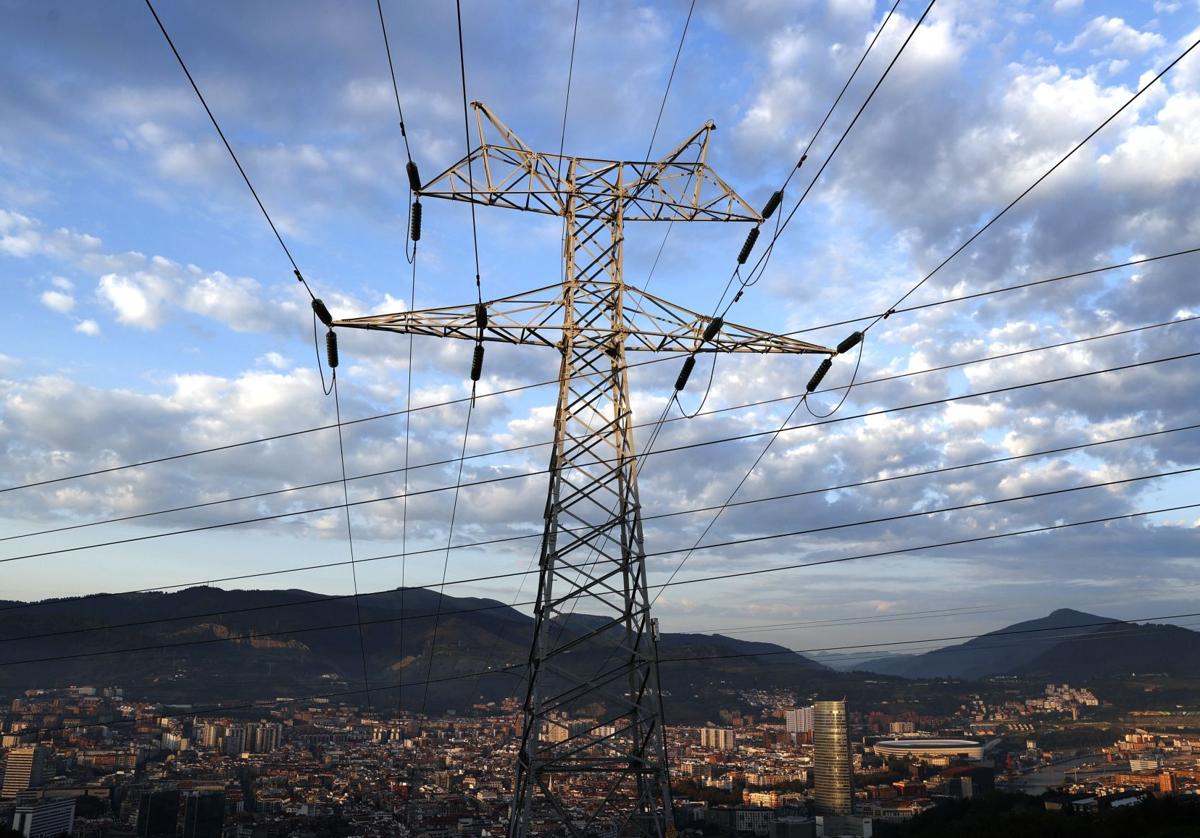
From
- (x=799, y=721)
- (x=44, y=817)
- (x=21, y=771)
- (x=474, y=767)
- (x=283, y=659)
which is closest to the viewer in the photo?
(x=44, y=817)

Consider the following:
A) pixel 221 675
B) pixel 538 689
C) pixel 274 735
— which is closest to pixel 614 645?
pixel 538 689

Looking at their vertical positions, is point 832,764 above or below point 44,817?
above

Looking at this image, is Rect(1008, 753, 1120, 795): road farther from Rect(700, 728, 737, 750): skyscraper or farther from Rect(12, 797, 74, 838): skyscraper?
Rect(12, 797, 74, 838): skyscraper

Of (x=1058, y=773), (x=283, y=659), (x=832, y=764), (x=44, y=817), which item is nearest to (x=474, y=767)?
(x=44, y=817)

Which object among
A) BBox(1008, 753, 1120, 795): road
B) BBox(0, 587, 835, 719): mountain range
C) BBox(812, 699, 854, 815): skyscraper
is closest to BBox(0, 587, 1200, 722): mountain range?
BBox(0, 587, 835, 719): mountain range

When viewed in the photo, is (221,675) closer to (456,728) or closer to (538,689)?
(456,728)

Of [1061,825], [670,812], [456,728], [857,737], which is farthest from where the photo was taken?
[857,737]

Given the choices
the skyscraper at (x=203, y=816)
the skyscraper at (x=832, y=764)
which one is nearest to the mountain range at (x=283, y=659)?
the skyscraper at (x=832, y=764)

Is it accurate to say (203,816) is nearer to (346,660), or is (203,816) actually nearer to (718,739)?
(718,739)
